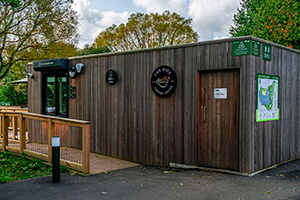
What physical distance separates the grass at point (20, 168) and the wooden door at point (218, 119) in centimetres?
329

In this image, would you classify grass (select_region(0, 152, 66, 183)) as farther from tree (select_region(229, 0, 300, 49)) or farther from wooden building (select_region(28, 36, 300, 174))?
tree (select_region(229, 0, 300, 49))

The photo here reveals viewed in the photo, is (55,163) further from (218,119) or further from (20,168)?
(218,119)

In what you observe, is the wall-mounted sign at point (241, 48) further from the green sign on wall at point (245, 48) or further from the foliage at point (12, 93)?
the foliage at point (12, 93)

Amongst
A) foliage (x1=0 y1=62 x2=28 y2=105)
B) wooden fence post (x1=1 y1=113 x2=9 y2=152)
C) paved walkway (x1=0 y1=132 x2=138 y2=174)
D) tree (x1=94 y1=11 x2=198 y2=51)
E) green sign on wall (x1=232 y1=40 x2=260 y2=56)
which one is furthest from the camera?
tree (x1=94 y1=11 x2=198 y2=51)

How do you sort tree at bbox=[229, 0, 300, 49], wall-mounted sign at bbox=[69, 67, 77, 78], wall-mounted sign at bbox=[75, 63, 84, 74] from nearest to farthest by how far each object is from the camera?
wall-mounted sign at bbox=[75, 63, 84, 74]
wall-mounted sign at bbox=[69, 67, 77, 78]
tree at bbox=[229, 0, 300, 49]

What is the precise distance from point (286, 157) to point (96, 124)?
542 cm

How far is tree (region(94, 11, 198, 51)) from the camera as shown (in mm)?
34031

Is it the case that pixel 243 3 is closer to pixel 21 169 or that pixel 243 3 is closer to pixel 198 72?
pixel 198 72

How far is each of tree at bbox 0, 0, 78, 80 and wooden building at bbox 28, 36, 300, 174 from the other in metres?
10.9

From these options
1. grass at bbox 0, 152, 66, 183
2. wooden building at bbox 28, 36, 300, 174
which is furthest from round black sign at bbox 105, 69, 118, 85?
grass at bbox 0, 152, 66, 183

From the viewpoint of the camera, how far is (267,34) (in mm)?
16203

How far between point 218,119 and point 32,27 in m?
16.5

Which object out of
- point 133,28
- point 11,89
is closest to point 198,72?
point 11,89

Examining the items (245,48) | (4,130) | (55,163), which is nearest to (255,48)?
(245,48)
